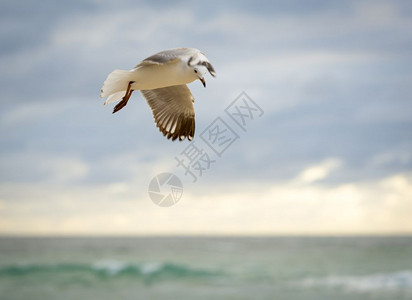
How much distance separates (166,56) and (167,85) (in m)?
0.23

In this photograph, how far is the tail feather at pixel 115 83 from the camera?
12.3 feet

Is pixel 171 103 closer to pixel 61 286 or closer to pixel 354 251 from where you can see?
pixel 61 286

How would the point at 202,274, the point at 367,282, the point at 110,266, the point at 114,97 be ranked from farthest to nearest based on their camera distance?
the point at 110,266, the point at 202,274, the point at 367,282, the point at 114,97

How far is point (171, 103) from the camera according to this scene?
4680mm

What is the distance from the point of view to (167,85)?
11.7 ft

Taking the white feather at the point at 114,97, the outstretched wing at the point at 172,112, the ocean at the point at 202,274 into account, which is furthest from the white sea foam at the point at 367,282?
the white feather at the point at 114,97

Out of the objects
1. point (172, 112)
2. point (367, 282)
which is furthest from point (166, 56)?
point (367, 282)

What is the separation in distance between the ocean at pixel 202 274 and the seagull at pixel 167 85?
8487mm

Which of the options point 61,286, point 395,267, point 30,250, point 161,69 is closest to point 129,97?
point 161,69

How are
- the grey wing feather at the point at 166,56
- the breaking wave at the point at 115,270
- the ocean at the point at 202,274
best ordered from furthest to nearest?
1. the breaking wave at the point at 115,270
2. the ocean at the point at 202,274
3. the grey wing feather at the point at 166,56

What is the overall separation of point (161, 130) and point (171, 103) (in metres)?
0.22

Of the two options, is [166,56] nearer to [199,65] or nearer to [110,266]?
[199,65]

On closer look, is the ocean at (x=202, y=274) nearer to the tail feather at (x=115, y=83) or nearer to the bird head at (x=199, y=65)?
the tail feather at (x=115, y=83)

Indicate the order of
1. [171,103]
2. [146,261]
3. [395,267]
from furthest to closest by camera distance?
[146,261] → [395,267] → [171,103]
